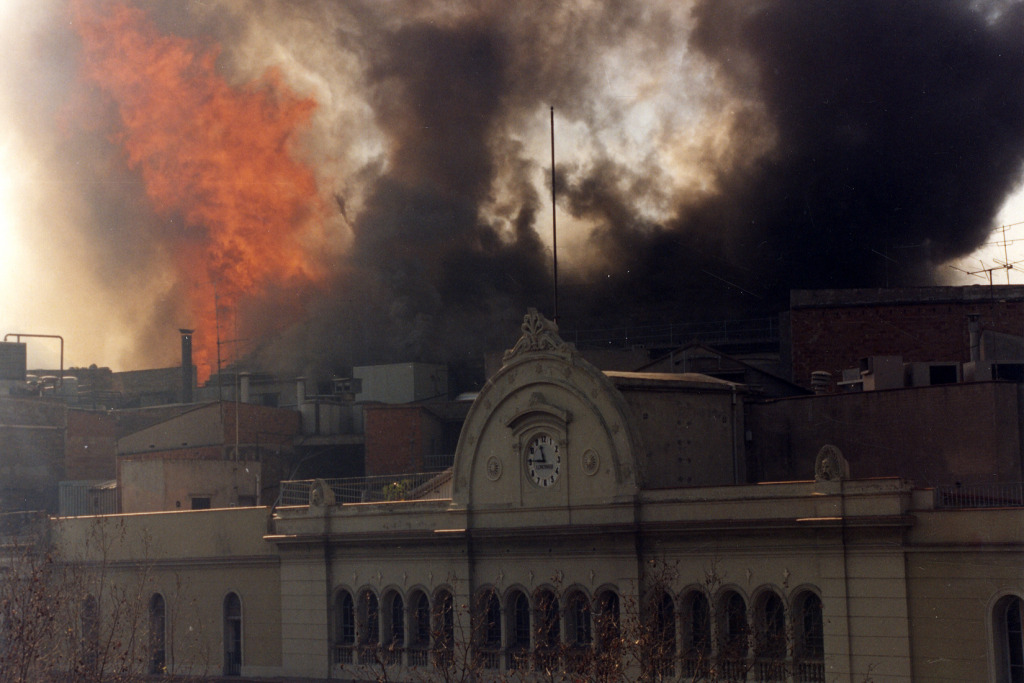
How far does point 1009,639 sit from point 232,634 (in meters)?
22.8

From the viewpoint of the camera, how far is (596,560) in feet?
103

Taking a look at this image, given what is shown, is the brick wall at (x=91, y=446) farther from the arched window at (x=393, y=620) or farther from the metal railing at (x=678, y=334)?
the arched window at (x=393, y=620)

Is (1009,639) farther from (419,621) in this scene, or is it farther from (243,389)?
(243,389)

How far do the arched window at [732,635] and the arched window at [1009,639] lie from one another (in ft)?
16.5

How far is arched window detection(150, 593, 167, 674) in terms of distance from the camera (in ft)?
133

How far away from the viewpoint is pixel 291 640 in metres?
37.7

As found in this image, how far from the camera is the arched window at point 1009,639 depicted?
2461cm

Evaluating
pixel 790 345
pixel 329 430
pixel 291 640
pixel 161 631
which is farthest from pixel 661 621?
pixel 329 430

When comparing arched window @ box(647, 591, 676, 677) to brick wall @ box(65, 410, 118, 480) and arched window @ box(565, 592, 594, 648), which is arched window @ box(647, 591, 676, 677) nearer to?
arched window @ box(565, 592, 594, 648)

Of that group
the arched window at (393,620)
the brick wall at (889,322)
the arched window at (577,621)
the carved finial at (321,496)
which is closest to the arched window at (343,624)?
the arched window at (393,620)

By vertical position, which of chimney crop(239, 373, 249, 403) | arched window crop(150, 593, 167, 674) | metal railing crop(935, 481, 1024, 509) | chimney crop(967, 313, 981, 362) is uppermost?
chimney crop(239, 373, 249, 403)

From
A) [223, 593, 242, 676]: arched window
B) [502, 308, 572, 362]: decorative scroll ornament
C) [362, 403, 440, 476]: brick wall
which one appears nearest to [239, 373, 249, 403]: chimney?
[362, 403, 440, 476]: brick wall

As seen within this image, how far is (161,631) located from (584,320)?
3000 centimetres

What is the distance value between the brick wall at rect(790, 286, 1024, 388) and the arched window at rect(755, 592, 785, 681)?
17.5m
